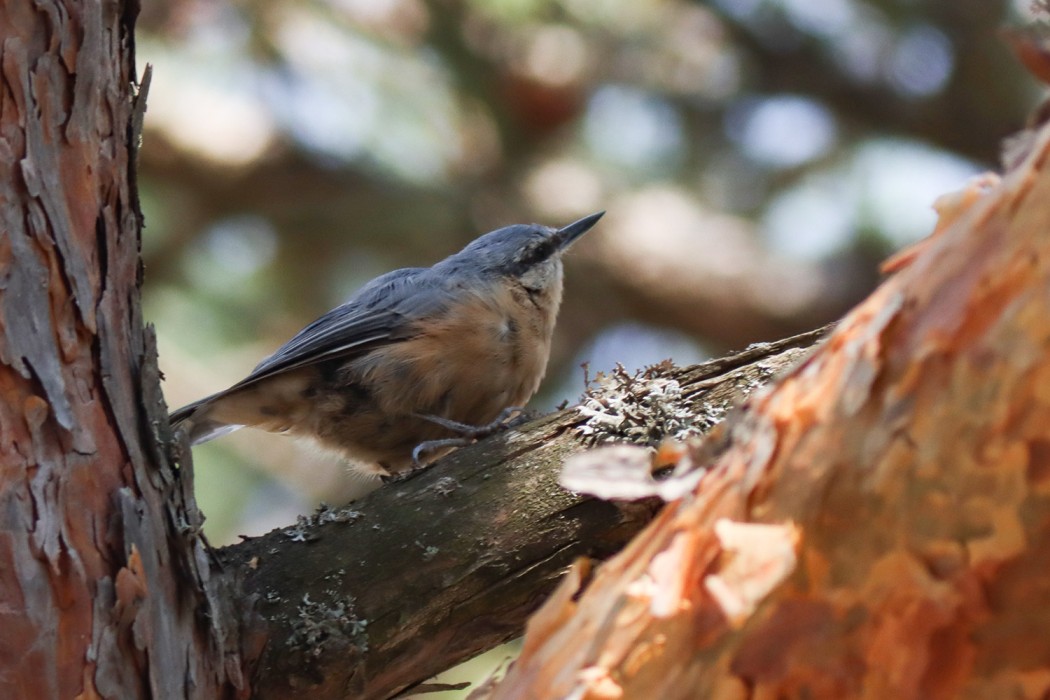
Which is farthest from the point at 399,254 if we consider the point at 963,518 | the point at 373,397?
the point at 963,518

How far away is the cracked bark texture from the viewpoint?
5.68 ft

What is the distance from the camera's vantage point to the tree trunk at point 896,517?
101 cm

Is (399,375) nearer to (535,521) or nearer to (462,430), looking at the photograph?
(462,430)

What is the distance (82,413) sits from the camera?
6.04 feet

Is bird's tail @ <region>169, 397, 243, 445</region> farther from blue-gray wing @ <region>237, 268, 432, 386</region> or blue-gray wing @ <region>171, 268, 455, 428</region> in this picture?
blue-gray wing @ <region>237, 268, 432, 386</region>

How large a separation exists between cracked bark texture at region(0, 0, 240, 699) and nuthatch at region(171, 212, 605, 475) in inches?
46.3

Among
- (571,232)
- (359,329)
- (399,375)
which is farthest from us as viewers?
(571,232)

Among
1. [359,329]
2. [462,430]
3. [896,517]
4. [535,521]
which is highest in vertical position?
[359,329]

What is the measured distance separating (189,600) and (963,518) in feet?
4.45

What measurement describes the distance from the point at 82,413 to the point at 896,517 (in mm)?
1361

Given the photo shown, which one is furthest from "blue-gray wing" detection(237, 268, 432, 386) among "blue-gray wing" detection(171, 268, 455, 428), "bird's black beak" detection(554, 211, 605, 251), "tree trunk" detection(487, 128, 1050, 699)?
"tree trunk" detection(487, 128, 1050, 699)

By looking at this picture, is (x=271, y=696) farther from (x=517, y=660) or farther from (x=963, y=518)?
(x=963, y=518)

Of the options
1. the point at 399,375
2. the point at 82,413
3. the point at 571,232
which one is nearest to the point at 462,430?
the point at 399,375

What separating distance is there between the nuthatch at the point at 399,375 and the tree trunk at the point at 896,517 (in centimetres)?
190
